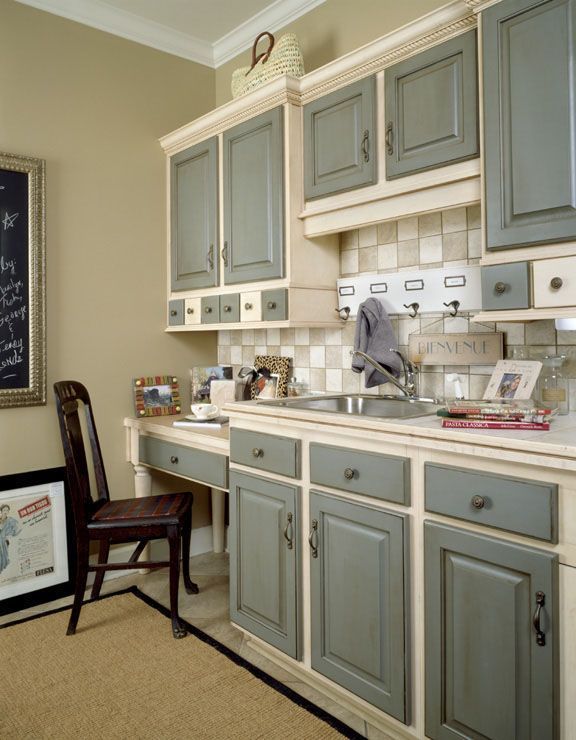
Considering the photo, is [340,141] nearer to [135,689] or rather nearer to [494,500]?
[494,500]

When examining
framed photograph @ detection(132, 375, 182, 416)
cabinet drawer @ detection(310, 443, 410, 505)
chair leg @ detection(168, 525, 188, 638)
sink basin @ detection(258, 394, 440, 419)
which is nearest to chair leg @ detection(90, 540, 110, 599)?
chair leg @ detection(168, 525, 188, 638)

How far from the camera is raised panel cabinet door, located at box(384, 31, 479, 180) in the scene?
6.12 ft

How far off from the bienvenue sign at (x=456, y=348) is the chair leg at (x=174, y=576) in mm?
1193

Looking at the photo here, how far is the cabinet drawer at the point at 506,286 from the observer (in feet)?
5.60

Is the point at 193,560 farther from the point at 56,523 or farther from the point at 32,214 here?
the point at 32,214

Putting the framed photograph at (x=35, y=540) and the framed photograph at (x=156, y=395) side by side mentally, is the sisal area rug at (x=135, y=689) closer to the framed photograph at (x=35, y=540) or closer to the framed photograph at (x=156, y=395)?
the framed photograph at (x=35, y=540)

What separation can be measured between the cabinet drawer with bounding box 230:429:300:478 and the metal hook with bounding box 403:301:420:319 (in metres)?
0.74

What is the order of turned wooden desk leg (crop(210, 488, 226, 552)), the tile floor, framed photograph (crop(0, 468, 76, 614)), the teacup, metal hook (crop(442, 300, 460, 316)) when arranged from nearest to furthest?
the tile floor
metal hook (crop(442, 300, 460, 316))
framed photograph (crop(0, 468, 76, 614))
the teacup
turned wooden desk leg (crop(210, 488, 226, 552))

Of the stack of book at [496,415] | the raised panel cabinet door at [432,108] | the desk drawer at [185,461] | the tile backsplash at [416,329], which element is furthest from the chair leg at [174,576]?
the raised panel cabinet door at [432,108]

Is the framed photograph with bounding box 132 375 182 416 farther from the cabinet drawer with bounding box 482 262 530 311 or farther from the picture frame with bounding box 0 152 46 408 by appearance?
the cabinet drawer with bounding box 482 262 530 311

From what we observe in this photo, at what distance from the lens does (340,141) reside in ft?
7.49

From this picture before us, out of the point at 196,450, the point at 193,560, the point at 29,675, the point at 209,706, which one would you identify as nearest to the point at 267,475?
the point at 196,450

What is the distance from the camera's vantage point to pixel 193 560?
3297 mm

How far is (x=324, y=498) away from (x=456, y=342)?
776 mm
